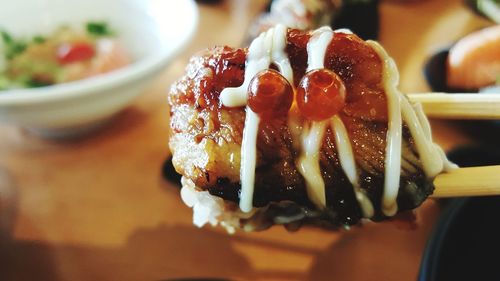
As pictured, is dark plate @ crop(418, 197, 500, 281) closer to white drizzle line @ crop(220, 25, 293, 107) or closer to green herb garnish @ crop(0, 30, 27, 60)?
white drizzle line @ crop(220, 25, 293, 107)

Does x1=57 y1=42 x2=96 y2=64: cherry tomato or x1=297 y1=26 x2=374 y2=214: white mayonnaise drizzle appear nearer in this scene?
x1=297 y1=26 x2=374 y2=214: white mayonnaise drizzle

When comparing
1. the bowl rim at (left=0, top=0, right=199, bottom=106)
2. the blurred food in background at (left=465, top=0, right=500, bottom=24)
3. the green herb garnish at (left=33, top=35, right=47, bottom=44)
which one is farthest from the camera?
the blurred food in background at (left=465, top=0, right=500, bottom=24)

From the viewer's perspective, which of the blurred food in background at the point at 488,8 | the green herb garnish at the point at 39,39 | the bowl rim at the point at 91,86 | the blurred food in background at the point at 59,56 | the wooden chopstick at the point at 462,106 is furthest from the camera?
the blurred food in background at the point at 488,8

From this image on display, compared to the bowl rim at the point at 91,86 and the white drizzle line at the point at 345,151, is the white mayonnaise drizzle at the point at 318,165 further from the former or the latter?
the bowl rim at the point at 91,86

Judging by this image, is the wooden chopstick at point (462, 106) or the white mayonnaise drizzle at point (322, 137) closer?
the white mayonnaise drizzle at point (322, 137)

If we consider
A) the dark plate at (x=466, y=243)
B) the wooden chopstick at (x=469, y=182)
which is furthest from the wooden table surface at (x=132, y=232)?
the wooden chopstick at (x=469, y=182)

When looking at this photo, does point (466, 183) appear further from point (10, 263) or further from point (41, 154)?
point (41, 154)

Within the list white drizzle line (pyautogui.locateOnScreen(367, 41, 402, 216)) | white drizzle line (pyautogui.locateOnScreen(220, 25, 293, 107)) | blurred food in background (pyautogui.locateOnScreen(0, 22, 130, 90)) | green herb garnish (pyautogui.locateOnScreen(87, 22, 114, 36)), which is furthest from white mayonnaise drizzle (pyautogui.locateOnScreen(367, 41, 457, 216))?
green herb garnish (pyautogui.locateOnScreen(87, 22, 114, 36))

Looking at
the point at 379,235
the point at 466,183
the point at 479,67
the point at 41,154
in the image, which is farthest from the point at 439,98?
the point at 41,154
